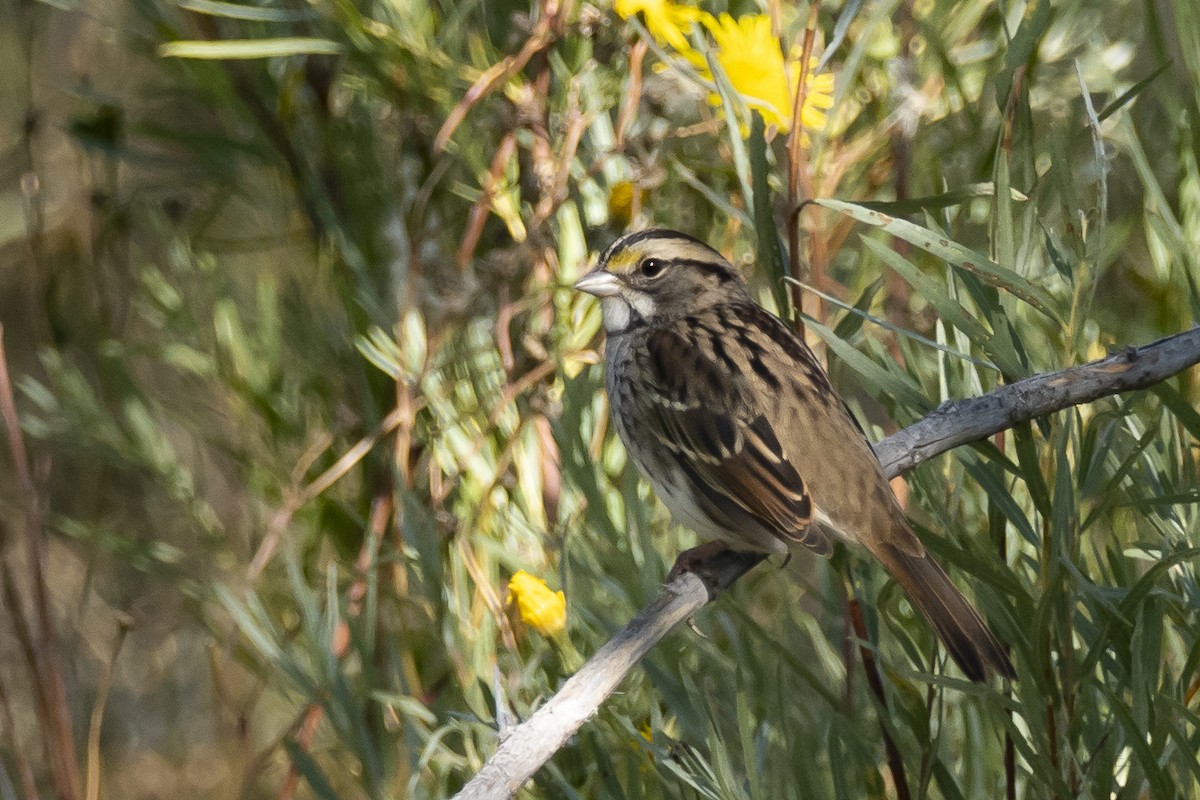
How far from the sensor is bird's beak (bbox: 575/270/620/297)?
2773 millimetres

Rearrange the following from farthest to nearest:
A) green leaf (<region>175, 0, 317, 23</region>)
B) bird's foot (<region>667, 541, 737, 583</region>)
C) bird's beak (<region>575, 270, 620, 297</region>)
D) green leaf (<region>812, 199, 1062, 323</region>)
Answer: bird's beak (<region>575, 270, 620, 297</region>)
green leaf (<region>175, 0, 317, 23</region>)
bird's foot (<region>667, 541, 737, 583</region>)
green leaf (<region>812, 199, 1062, 323</region>)

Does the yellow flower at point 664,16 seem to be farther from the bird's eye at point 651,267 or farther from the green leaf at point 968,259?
the green leaf at point 968,259

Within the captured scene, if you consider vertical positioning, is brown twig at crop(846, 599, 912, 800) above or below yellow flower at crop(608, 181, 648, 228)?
below

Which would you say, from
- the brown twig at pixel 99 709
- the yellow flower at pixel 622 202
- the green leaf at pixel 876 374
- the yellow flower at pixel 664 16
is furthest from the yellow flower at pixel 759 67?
the brown twig at pixel 99 709

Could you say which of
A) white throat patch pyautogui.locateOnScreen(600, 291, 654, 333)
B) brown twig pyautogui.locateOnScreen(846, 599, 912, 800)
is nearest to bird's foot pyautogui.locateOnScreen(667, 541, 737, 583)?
brown twig pyautogui.locateOnScreen(846, 599, 912, 800)

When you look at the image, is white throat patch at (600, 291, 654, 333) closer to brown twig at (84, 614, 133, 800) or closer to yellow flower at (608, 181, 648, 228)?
yellow flower at (608, 181, 648, 228)

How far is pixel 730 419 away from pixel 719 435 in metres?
0.04

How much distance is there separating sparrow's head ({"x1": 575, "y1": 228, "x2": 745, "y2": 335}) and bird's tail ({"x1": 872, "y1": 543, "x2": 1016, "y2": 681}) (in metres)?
0.69

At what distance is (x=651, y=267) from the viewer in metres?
3.00

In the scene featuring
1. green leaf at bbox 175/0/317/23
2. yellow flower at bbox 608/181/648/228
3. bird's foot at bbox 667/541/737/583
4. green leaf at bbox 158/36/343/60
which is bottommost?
bird's foot at bbox 667/541/737/583

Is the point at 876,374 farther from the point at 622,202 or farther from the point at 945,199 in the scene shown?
the point at 622,202

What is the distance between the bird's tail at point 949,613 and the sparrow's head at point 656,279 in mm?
686

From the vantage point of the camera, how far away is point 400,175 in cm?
313

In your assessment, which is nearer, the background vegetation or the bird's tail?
the background vegetation
